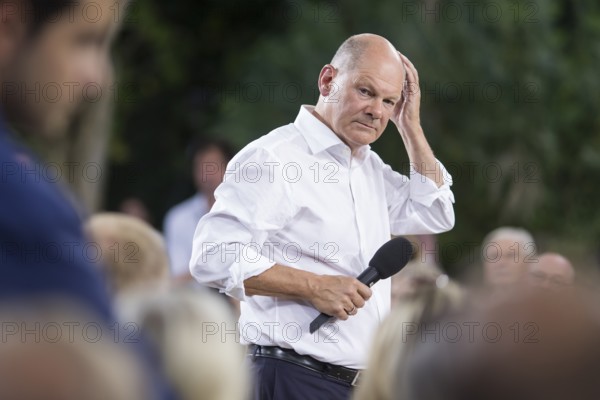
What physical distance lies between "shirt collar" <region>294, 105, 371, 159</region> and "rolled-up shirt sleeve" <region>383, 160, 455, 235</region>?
35 centimetres

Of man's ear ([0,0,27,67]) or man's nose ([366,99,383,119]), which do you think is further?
man's nose ([366,99,383,119])

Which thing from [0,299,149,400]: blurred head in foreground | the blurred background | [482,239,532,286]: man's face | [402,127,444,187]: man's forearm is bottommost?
[0,299,149,400]: blurred head in foreground

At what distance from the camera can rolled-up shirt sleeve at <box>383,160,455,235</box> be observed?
15.7 ft

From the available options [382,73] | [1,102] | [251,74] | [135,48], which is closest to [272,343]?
[382,73]

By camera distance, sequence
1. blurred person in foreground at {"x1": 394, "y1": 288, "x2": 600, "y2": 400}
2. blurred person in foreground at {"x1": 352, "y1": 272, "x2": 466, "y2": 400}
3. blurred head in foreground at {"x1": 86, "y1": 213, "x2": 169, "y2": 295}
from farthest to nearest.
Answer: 1. blurred head in foreground at {"x1": 86, "y1": 213, "x2": 169, "y2": 295}
2. blurred person in foreground at {"x1": 352, "y1": 272, "x2": 466, "y2": 400}
3. blurred person in foreground at {"x1": 394, "y1": 288, "x2": 600, "y2": 400}

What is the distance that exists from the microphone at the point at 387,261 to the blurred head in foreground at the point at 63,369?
2980 millimetres

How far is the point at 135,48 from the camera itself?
18781mm

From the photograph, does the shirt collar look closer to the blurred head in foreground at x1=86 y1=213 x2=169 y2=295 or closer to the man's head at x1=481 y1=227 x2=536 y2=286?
the blurred head in foreground at x1=86 y1=213 x2=169 y2=295

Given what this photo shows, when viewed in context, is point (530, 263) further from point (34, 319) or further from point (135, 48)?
point (135, 48)

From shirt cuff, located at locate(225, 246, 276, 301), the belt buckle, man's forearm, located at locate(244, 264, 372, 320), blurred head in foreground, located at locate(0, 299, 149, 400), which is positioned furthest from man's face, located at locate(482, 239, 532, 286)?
blurred head in foreground, located at locate(0, 299, 149, 400)

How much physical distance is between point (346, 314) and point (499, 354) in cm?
274

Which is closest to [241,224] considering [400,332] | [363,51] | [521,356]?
[363,51]

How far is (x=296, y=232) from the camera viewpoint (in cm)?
441

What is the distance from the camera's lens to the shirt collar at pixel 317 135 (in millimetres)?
4559
